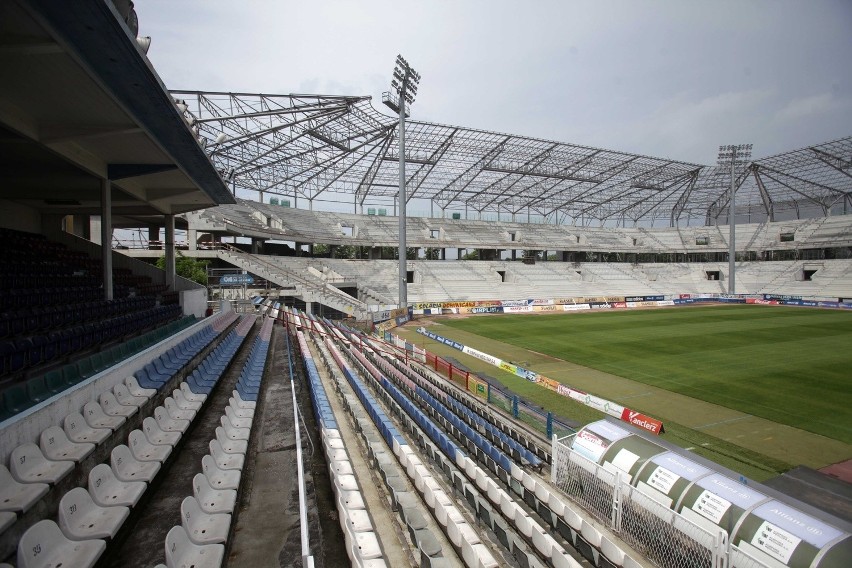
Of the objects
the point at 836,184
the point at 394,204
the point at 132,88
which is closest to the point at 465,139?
the point at 394,204

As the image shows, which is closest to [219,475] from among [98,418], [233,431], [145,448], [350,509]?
[145,448]

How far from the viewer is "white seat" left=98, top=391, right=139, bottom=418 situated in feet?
22.3

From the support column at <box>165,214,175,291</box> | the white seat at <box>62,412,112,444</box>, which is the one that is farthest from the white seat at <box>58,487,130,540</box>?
the support column at <box>165,214,175,291</box>

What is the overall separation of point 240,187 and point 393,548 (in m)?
44.2

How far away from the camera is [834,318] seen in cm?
3425

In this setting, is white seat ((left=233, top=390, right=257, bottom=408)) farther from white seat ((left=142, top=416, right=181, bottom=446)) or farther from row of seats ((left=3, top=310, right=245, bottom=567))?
white seat ((left=142, top=416, right=181, bottom=446))

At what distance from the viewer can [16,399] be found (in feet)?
18.8

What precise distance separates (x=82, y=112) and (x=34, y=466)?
778cm

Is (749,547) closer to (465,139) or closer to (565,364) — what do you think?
(565,364)

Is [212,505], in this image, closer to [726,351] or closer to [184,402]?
[184,402]

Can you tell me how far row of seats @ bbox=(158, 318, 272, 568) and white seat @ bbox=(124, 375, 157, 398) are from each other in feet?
5.26

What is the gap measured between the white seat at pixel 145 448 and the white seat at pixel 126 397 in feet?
4.78

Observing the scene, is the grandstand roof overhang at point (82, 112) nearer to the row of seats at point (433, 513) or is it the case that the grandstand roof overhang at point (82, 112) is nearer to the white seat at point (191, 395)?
the white seat at point (191, 395)

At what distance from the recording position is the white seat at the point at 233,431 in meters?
6.98
